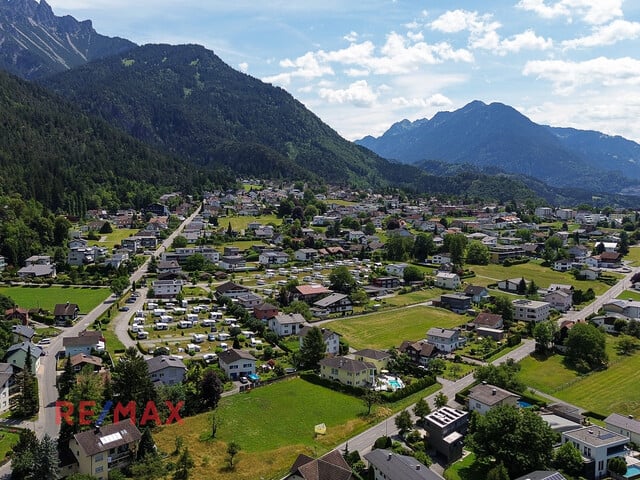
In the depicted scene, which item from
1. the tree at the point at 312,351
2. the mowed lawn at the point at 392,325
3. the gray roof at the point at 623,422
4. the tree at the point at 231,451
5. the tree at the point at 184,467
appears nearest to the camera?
the tree at the point at 184,467

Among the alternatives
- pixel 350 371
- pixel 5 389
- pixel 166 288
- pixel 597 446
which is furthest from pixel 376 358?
pixel 166 288

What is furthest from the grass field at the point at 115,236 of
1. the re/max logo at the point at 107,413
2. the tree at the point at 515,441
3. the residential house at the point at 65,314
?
the tree at the point at 515,441

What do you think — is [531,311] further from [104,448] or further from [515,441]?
[104,448]

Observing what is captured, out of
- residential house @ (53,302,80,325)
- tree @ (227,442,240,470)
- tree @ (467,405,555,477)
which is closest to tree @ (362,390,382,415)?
tree @ (467,405,555,477)

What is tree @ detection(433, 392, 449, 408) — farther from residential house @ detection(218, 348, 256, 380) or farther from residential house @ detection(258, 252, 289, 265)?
residential house @ detection(258, 252, 289, 265)

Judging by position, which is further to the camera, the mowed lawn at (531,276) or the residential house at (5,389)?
the mowed lawn at (531,276)

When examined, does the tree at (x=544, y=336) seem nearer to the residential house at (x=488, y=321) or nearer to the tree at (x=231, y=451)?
the residential house at (x=488, y=321)

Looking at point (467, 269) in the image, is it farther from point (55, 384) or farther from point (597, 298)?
point (55, 384)

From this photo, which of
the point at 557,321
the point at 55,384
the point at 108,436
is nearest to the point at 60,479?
the point at 108,436
